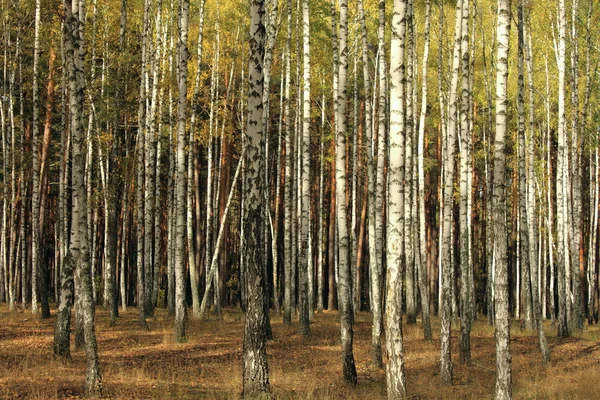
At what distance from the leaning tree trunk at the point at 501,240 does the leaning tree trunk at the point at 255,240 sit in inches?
126

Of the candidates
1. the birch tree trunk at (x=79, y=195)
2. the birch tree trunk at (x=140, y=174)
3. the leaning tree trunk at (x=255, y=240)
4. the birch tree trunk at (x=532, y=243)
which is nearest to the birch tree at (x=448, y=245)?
the birch tree trunk at (x=532, y=243)

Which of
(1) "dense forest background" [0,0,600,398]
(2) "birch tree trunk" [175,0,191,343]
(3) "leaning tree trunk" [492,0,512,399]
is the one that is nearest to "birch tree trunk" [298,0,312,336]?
(1) "dense forest background" [0,0,600,398]

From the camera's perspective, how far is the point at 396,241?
906cm

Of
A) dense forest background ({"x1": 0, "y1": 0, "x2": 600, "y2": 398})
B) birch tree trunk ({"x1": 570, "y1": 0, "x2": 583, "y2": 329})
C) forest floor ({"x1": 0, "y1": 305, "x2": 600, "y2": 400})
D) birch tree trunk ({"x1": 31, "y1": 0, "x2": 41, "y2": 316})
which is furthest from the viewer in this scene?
birch tree trunk ({"x1": 570, "y1": 0, "x2": 583, "y2": 329})

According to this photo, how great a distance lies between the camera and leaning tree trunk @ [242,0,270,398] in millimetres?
8820

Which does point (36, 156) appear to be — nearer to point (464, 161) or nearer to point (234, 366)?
point (234, 366)

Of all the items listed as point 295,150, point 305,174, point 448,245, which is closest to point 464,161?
point 448,245

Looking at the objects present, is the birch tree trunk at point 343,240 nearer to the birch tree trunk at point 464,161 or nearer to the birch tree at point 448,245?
the birch tree at point 448,245

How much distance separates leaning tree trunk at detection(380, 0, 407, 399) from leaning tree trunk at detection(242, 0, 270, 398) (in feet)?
5.54

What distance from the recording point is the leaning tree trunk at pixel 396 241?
29.7 ft

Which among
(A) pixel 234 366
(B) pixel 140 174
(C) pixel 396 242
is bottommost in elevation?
(A) pixel 234 366

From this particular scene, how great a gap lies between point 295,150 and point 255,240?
16.4 meters

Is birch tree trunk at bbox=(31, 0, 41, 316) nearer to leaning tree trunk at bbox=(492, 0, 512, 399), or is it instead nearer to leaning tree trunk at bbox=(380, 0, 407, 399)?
leaning tree trunk at bbox=(380, 0, 407, 399)

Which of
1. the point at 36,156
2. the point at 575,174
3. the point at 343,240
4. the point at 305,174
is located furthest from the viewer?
the point at 575,174
